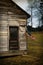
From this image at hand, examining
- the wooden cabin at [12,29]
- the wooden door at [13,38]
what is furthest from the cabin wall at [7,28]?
the wooden door at [13,38]

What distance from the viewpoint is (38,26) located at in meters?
52.4

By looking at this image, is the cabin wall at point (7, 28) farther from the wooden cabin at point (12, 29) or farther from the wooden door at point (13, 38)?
the wooden door at point (13, 38)

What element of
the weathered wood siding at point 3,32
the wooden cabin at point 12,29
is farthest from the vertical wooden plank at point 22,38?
the weathered wood siding at point 3,32

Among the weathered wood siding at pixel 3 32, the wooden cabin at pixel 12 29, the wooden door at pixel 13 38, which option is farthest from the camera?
→ the wooden door at pixel 13 38

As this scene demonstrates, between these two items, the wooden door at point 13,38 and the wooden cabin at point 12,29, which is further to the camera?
the wooden door at point 13,38

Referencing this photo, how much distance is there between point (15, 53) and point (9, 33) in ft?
5.28

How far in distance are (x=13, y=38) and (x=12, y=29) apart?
0.71 metres

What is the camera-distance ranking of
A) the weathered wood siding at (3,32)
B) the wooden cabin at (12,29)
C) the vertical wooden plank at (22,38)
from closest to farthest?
the weathered wood siding at (3,32) < the wooden cabin at (12,29) < the vertical wooden plank at (22,38)

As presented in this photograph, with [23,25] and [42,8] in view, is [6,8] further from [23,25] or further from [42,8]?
[42,8]

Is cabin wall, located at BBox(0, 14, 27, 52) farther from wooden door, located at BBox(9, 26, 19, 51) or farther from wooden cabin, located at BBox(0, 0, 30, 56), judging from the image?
wooden door, located at BBox(9, 26, 19, 51)

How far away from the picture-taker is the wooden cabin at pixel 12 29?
1695 centimetres

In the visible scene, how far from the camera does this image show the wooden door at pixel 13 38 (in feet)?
56.7

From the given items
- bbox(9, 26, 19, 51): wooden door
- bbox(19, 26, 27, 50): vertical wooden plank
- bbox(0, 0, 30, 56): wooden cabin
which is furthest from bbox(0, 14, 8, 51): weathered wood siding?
bbox(19, 26, 27, 50): vertical wooden plank

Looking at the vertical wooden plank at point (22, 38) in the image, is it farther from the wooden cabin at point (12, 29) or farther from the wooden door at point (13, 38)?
the wooden door at point (13, 38)
